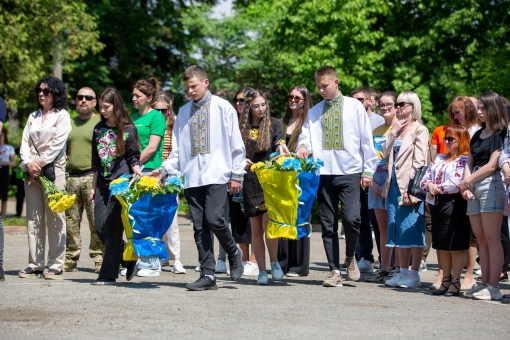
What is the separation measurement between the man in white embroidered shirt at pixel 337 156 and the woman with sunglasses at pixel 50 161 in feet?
8.73

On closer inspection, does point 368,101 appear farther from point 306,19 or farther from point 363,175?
point 306,19

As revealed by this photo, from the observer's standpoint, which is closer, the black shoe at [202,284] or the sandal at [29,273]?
the black shoe at [202,284]

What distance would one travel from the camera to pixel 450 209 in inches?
355

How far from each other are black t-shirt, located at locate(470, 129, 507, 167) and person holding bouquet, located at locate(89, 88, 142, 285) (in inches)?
129

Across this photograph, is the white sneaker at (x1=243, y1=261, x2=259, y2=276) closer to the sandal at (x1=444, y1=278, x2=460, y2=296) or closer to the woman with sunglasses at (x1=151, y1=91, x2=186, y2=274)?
the woman with sunglasses at (x1=151, y1=91, x2=186, y2=274)

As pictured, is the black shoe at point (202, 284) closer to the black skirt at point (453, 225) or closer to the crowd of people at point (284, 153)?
the crowd of people at point (284, 153)

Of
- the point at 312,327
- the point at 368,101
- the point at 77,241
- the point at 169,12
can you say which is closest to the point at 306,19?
the point at 169,12

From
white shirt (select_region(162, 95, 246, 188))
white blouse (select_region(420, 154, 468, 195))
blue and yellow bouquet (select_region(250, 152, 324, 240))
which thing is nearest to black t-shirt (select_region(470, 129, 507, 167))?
white blouse (select_region(420, 154, 468, 195))

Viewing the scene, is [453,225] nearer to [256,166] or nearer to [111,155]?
[256,166]

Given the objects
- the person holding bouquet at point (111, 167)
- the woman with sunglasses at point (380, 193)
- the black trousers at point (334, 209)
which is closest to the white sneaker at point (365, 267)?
the woman with sunglasses at point (380, 193)

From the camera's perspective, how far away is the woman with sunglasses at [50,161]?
32.8 feet

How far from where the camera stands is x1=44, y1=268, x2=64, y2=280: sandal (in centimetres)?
982

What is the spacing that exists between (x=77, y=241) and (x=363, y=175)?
3419mm

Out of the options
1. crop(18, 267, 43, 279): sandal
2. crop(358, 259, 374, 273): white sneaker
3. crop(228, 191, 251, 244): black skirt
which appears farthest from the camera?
crop(358, 259, 374, 273): white sneaker
